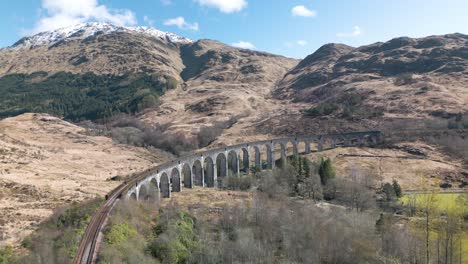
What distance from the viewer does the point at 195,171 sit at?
8731 centimetres

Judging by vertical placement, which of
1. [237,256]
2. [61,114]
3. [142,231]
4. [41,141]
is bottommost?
[237,256]

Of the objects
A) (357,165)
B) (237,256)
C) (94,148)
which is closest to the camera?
(237,256)

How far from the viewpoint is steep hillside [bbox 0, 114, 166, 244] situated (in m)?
47.0

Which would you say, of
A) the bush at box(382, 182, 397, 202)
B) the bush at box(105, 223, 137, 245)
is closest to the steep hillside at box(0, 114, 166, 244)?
the bush at box(105, 223, 137, 245)

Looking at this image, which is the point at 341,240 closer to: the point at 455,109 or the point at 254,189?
the point at 254,189

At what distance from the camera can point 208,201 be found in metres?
63.8

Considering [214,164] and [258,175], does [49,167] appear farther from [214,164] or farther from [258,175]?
[258,175]

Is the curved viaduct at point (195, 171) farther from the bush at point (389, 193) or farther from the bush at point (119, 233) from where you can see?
the bush at point (389, 193)

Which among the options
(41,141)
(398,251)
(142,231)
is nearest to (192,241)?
(142,231)

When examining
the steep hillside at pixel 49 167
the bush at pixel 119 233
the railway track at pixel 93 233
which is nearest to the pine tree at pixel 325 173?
the steep hillside at pixel 49 167

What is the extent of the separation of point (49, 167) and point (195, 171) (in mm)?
30883

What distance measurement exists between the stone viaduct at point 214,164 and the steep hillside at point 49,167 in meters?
8.08

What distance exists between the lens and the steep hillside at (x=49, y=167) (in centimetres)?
4697

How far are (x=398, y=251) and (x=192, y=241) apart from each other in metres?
21.5
